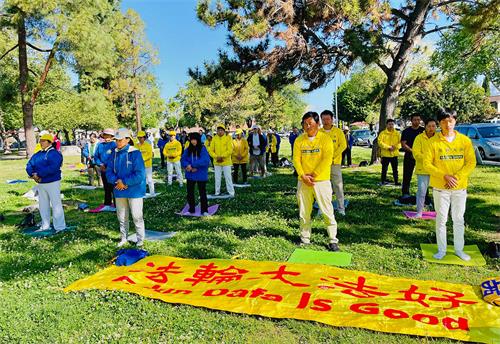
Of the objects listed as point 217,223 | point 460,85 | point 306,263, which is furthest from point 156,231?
point 460,85

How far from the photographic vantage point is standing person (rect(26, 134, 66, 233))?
24.4ft

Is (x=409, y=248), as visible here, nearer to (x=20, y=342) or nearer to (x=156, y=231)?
(x=156, y=231)

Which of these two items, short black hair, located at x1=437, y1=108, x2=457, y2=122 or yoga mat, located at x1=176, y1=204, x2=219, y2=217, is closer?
short black hair, located at x1=437, y1=108, x2=457, y2=122

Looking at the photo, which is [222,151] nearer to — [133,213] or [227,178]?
[227,178]

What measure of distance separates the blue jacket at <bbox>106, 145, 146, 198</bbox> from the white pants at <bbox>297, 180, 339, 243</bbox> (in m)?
2.71

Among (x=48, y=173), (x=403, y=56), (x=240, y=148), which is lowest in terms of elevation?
(x=48, y=173)

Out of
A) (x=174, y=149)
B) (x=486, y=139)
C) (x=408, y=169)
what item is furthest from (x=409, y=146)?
(x=486, y=139)

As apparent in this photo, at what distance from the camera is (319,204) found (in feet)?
19.9

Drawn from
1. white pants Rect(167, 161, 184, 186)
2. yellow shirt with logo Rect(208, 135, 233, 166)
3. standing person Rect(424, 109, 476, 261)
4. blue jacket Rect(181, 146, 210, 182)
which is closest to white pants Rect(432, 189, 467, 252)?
standing person Rect(424, 109, 476, 261)

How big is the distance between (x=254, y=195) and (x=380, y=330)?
7.18 m

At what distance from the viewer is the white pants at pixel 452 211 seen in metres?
5.25

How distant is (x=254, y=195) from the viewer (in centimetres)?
1072

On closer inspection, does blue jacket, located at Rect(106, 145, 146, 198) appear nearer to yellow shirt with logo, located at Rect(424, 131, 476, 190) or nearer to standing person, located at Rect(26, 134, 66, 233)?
standing person, located at Rect(26, 134, 66, 233)

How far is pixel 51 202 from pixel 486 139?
57.2ft
